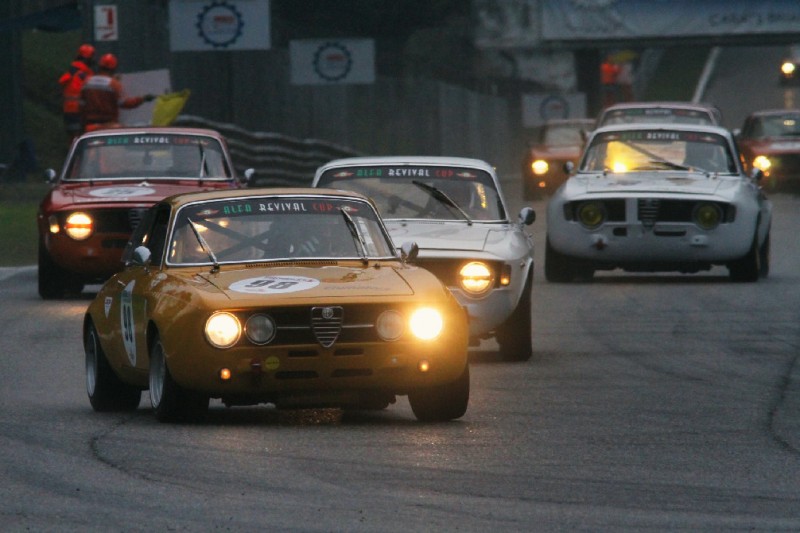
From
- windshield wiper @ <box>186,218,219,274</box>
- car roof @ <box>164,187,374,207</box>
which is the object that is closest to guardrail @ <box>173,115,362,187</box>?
car roof @ <box>164,187,374,207</box>

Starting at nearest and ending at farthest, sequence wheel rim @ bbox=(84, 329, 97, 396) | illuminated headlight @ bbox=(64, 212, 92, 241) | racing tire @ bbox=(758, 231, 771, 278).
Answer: wheel rim @ bbox=(84, 329, 97, 396)
illuminated headlight @ bbox=(64, 212, 92, 241)
racing tire @ bbox=(758, 231, 771, 278)

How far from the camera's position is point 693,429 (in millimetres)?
9758

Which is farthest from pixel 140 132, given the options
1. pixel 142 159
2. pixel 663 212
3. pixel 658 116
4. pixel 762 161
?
pixel 762 161

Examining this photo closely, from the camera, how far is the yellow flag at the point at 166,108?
87.0 ft

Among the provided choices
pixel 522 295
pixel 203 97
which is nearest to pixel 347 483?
pixel 522 295

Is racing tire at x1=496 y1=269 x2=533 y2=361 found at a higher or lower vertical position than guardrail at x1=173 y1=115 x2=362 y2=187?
higher

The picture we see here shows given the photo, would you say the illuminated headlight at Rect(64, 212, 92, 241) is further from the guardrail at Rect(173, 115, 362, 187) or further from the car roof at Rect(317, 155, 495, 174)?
the guardrail at Rect(173, 115, 362, 187)

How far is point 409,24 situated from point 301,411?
37.1 meters

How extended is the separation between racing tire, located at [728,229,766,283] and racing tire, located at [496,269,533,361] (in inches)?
246

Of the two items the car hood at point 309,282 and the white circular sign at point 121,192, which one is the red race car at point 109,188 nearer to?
the white circular sign at point 121,192

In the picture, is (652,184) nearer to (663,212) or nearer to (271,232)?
(663,212)

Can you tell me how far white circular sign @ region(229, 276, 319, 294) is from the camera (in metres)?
9.51

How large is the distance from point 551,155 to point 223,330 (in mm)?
25493

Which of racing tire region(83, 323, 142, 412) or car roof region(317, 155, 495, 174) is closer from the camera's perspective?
racing tire region(83, 323, 142, 412)
